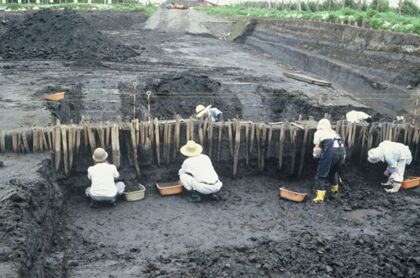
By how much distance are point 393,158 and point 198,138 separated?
3582mm

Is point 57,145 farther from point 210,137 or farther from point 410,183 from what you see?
point 410,183

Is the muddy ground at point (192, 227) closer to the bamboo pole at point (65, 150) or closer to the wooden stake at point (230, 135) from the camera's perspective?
the bamboo pole at point (65, 150)

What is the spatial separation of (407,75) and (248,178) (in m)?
7.77

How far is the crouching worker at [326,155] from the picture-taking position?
7.73 metres

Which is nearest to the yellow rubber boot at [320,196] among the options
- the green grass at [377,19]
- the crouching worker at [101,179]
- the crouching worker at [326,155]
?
the crouching worker at [326,155]

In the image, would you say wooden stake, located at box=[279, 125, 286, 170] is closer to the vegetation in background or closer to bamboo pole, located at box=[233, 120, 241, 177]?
bamboo pole, located at box=[233, 120, 241, 177]

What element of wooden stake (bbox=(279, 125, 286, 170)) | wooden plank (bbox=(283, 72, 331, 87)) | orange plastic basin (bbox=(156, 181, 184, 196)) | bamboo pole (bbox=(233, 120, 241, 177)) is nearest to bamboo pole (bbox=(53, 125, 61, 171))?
orange plastic basin (bbox=(156, 181, 184, 196))

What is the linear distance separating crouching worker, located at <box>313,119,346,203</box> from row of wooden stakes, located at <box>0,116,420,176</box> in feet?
2.48

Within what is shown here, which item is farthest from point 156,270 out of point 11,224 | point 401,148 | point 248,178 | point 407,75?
point 407,75

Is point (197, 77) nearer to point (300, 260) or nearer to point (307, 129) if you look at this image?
point (307, 129)

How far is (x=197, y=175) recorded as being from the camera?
25.1 ft

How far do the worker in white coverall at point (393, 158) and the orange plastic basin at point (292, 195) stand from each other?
5.26ft

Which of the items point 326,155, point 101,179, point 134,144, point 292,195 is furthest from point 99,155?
point 326,155

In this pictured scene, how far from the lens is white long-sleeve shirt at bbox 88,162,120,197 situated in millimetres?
7195
